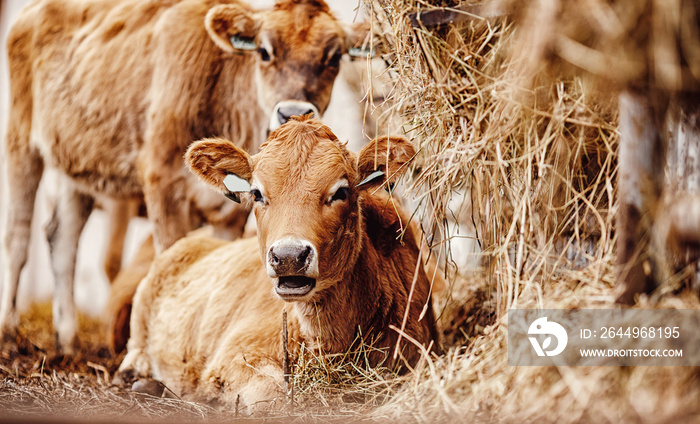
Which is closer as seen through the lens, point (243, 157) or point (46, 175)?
point (243, 157)

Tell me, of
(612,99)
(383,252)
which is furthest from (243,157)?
(612,99)

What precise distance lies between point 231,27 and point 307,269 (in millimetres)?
2466

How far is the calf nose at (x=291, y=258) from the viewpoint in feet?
9.18

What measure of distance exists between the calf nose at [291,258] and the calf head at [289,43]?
5.87 feet

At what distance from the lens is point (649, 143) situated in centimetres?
223

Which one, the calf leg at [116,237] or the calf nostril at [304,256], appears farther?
the calf leg at [116,237]

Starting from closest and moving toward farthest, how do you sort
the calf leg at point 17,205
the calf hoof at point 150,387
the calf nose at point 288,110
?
1. the calf hoof at point 150,387
2. the calf nose at point 288,110
3. the calf leg at point 17,205

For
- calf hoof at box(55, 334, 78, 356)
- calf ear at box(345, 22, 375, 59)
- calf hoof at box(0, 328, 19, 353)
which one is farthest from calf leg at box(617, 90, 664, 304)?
calf hoof at box(55, 334, 78, 356)

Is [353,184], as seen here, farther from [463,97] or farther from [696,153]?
[696,153]

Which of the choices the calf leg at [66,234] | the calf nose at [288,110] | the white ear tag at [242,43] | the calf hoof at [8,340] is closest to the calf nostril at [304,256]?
the calf nose at [288,110]

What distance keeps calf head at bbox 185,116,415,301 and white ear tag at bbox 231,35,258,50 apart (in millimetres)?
1568

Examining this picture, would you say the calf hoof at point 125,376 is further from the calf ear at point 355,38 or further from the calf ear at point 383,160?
the calf ear at point 355,38

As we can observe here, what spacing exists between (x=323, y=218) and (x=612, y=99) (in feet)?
4.00

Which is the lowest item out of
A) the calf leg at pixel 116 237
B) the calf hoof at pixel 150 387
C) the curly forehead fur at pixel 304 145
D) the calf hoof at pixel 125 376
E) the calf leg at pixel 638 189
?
the calf leg at pixel 116 237
